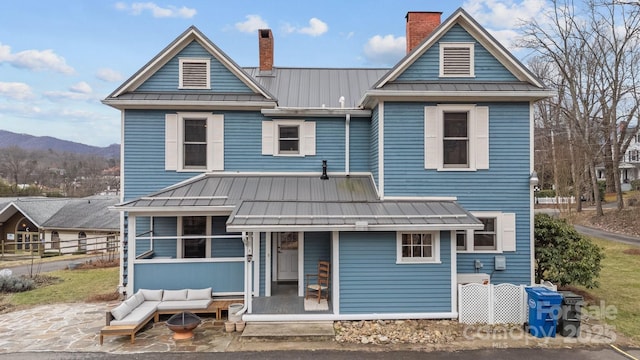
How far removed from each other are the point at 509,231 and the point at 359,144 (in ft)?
16.6

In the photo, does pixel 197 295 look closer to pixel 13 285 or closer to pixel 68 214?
pixel 13 285

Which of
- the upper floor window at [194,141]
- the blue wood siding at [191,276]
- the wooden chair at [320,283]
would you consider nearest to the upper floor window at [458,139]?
the wooden chair at [320,283]

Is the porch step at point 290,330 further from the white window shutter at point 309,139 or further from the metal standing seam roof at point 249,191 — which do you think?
the white window shutter at point 309,139

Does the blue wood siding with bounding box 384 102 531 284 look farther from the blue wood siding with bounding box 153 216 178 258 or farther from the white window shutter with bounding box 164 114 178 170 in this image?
the blue wood siding with bounding box 153 216 178 258

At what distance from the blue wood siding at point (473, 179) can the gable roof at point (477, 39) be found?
1084 millimetres

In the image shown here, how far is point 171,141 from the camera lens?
11703 millimetres

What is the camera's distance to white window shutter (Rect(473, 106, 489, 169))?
425 inches

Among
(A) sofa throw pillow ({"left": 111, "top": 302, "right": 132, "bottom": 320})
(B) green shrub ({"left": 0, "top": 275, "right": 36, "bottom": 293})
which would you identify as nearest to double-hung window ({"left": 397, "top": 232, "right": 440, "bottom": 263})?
(A) sofa throw pillow ({"left": 111, "top": 302, "right": 132, "bottom": 320})

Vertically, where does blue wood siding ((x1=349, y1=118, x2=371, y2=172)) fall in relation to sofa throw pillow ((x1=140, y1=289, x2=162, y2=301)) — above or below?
above

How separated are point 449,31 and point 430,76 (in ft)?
4.67

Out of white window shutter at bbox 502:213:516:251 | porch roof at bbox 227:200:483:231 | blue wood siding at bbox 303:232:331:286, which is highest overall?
porch roof at bbox 227:200:483:231

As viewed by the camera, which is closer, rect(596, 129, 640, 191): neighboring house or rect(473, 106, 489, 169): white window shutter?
rect(473, 106, 489, 169): white window shutter

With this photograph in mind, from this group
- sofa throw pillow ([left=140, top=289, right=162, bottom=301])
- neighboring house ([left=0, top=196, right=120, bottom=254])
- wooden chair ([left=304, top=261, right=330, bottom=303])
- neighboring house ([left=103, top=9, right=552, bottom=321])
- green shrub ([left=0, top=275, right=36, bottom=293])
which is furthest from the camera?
neighboring house ([left=0, top=196, right=120, bottom=254])

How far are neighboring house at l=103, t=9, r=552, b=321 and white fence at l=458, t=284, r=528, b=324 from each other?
376 mm
